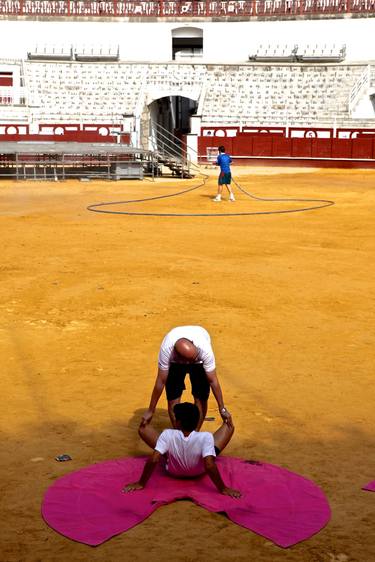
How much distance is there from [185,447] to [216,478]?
0.26 m

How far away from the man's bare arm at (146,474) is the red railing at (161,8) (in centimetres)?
3927

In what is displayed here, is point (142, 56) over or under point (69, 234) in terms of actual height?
over

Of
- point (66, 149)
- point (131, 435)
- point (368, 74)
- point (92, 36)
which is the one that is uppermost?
point (92, 36)

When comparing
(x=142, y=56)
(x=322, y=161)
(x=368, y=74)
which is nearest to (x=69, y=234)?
(x=322, y=161)

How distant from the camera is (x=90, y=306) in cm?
877

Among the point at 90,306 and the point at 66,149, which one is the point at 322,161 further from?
the point at 90,306

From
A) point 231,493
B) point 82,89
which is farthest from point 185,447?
point 82,89

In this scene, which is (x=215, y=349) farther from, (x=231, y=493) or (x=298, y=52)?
(x=298, y=52)

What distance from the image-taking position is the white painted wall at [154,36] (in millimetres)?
40125

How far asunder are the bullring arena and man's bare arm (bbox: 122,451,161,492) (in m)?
0.22

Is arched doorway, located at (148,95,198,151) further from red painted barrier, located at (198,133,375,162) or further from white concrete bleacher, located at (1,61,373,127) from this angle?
red painted barrier, located at (198,133,375,162)

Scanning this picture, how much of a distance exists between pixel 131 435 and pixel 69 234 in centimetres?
900

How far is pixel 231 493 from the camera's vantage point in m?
4.34

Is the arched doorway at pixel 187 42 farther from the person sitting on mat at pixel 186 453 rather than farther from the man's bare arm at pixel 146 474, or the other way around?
the man's bare arm at pixel 146 474
